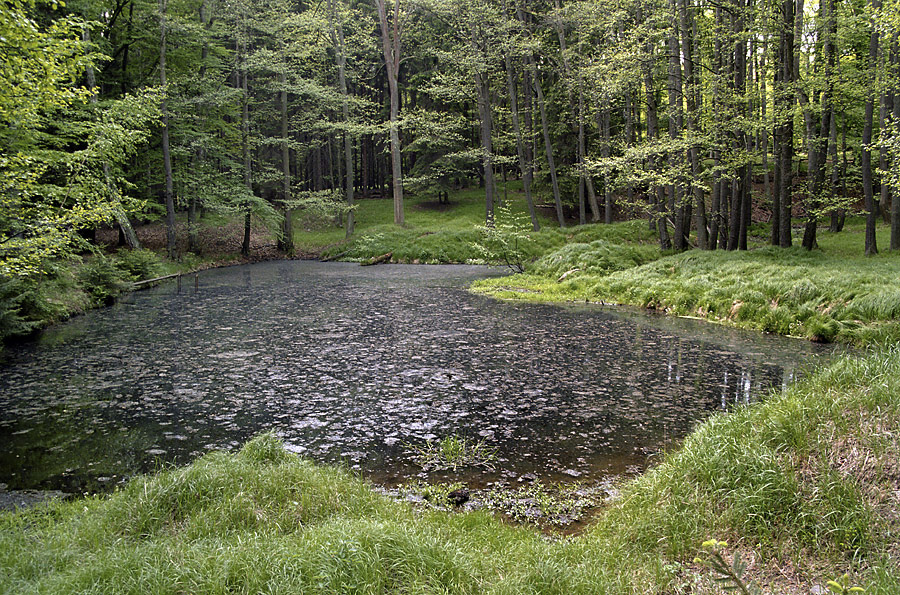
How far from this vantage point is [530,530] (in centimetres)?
496

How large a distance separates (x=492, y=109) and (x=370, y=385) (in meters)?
34.7

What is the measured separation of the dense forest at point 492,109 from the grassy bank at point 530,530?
225 inches

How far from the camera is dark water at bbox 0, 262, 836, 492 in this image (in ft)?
22.4

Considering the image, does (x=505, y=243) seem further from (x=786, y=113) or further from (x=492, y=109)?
(x=492, y=109)

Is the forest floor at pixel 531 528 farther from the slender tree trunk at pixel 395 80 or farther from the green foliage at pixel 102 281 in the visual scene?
the slender tree trunk at pixel 395 80

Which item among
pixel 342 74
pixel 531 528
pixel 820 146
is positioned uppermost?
pixel 342 74

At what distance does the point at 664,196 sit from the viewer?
26500 mm

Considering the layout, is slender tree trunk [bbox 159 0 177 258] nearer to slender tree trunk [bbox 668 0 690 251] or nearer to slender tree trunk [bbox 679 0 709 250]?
slender tree trunk [bbox 668 0 690 251]

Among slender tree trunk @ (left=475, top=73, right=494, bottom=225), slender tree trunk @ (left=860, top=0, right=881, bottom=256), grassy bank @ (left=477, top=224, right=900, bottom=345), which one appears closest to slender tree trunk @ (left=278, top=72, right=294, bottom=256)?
slender tree trunk @ (left=475, top=73, right=494, bottom=225)

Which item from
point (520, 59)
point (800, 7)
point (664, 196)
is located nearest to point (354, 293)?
point (664, 196)

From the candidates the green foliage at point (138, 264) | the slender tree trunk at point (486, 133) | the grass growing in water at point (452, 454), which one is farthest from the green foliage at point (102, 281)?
the slender tree trunk at point (486, 133)

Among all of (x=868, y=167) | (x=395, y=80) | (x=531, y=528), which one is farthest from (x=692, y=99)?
(x=395, y=80)

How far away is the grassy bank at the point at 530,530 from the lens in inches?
141

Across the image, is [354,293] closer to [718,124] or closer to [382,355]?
[382,355]
